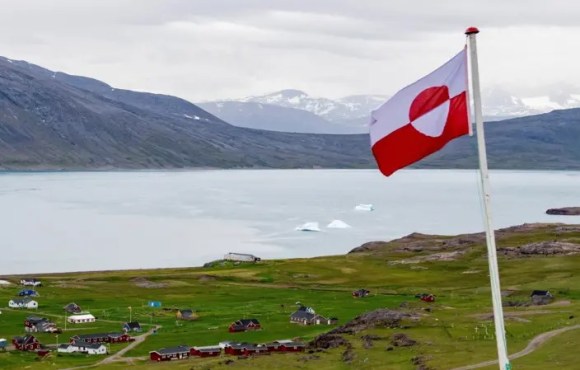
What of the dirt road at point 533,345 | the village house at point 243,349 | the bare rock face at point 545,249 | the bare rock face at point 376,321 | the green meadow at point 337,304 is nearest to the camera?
the dirt road at point 533,345

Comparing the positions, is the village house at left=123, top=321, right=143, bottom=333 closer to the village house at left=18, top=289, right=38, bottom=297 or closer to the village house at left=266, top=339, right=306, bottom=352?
the village house at left=266, top=339, right=306, bottom=352

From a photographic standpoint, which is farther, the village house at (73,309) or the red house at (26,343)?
the village house at (73,309)

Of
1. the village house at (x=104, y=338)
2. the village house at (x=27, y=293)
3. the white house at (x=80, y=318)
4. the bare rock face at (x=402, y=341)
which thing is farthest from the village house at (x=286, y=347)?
the village house at (x=27, y=293)

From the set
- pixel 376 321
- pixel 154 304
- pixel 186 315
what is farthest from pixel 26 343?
pixel 376 321

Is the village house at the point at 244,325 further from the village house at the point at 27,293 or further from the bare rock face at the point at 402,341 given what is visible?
the village house at the point at 27,293

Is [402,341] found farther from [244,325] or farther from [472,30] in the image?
[472,30]

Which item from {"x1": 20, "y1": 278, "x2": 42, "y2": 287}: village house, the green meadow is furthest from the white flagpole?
{"x1": 20, "y1": 278, "x2": 42, "y2": 287}: village house

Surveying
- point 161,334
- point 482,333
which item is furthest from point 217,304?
point 482,333
